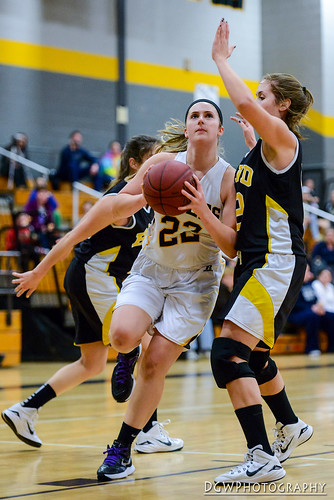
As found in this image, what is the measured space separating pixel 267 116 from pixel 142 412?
1.44 m

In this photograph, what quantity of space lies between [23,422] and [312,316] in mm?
9266

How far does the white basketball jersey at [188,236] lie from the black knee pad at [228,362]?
515 mm

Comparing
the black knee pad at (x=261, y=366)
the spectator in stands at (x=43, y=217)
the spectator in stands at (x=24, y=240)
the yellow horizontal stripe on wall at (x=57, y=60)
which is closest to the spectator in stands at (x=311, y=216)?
the yellow horizontal stripe on wall at (x=57, y=60)

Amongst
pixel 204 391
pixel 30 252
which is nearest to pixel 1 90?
pixel 30 252

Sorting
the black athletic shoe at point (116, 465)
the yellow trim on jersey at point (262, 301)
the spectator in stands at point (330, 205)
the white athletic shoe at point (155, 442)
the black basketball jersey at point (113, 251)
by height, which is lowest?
the white athletic shoe at point (155, 442)

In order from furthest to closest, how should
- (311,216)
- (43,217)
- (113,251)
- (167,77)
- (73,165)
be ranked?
(167,77) → (311,216) → (73,165) → (43,217) → (113,251)

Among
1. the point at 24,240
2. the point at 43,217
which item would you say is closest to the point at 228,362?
the point at 24,240

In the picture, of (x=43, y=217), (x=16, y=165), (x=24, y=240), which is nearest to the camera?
(x=24, y=240)

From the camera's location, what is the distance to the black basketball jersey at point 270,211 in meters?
3.71

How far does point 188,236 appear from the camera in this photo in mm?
3939

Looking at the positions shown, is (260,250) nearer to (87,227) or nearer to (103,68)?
(87,227)

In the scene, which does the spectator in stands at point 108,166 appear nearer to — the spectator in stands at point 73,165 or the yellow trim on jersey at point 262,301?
the spectator in stands at point 73,165

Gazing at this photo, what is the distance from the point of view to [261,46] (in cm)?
1956

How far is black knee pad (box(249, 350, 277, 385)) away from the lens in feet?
12.8
